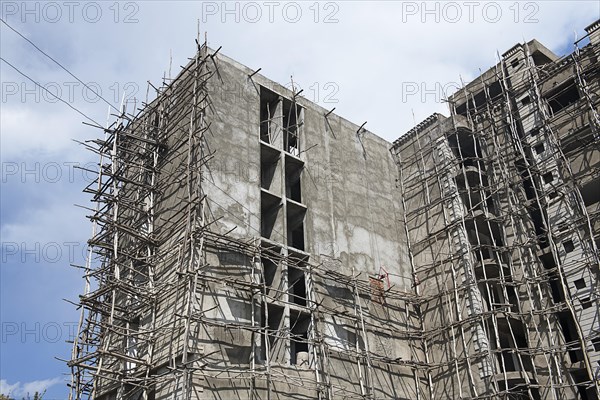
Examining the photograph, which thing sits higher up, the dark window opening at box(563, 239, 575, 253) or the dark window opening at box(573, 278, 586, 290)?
the dark window opening at box(563, 239, 575, 253)

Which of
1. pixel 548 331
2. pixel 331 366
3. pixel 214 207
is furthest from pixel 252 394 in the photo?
pixel 548 331

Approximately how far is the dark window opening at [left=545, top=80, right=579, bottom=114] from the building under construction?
0.10 m

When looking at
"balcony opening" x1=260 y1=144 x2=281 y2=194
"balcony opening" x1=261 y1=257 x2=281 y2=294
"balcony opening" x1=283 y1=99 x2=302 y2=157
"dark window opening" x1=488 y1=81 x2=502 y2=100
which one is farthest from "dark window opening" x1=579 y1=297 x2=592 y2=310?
"balcony opening" x1=283 y1=99 x2=302 y2=157

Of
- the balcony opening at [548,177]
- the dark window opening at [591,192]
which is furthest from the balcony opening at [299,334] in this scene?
the dark window opening at [591,192]

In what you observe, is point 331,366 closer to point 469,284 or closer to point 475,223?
point 469,284

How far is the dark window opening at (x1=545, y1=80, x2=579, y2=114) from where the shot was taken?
2831 cm

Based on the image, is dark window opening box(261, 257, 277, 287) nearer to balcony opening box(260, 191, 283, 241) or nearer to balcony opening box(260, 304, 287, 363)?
balcony opening box(260, 191, 283, 241)

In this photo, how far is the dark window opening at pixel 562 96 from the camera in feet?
Answer: 92.9

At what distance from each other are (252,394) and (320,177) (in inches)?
438

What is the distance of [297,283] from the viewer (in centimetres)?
2650

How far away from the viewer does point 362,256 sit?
92.3 feet

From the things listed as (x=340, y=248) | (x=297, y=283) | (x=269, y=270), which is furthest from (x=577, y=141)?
(x=269, y=270)

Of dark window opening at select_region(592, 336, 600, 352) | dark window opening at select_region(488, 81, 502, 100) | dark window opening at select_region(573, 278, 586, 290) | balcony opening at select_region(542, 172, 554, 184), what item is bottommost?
dark window opening at select_region(592, 336, 600, 352)

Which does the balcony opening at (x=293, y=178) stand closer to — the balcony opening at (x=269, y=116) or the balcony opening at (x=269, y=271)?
the balcony opening at (x=269, y=116)
